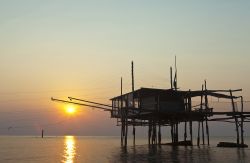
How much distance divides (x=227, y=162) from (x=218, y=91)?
12216 millimetres

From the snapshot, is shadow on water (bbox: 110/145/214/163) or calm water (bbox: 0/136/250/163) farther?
calm water (bbox: 0/136/250/163)

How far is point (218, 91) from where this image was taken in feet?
148

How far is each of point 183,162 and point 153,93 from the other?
12225mm

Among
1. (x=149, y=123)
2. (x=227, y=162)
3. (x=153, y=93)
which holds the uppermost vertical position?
(x=153, y=93)

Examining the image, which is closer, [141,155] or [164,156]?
[164,156]

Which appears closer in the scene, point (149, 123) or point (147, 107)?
point (147, 107)

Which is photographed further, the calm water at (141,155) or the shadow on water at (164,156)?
the calm water at (141,155)

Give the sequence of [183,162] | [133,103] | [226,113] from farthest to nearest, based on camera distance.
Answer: [133,103], [226,113], [183,162]

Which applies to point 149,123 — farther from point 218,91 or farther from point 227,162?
point 227,162

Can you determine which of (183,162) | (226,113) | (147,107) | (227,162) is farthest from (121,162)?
(226,113)

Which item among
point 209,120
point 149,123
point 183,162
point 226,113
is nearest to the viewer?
point 183,162

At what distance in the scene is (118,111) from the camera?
1969 inches

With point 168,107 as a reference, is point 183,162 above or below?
below

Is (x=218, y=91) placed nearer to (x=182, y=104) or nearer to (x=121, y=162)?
(x=182, y=104)
